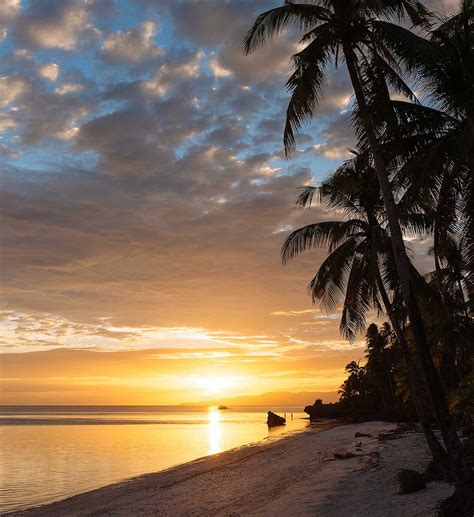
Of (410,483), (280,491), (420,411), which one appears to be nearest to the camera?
(410,483)

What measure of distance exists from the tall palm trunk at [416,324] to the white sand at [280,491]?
3.16 ft

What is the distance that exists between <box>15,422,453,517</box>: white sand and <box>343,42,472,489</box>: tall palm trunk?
964 millimetres

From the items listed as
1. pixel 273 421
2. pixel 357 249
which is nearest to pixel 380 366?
pixel 273 421

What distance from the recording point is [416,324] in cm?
1028

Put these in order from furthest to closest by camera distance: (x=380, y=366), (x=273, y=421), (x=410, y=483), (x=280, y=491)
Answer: (x=273, y=421)
(x=380, y=366)
(x=280, y=491)
(x=410, y=483)

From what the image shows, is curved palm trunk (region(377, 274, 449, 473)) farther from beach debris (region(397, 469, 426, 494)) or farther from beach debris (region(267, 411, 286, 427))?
beach debris (region(267, 411, 286, 427))

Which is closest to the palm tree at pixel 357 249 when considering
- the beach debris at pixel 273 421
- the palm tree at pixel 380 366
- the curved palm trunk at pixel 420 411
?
the curved palm trunk at pixel 420 411

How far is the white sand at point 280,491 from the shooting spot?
10.9 metres

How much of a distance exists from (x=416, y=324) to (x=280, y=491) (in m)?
7.89

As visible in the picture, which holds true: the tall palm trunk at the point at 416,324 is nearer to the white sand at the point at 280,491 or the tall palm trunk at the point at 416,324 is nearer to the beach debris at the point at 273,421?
the white sand at the point at 280,491

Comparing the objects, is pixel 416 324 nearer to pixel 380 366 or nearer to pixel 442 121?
pixel 442 121

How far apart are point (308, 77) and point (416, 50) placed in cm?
252

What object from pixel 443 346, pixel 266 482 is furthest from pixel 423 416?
pixel 443 346

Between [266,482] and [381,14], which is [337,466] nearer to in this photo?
[266,482]
